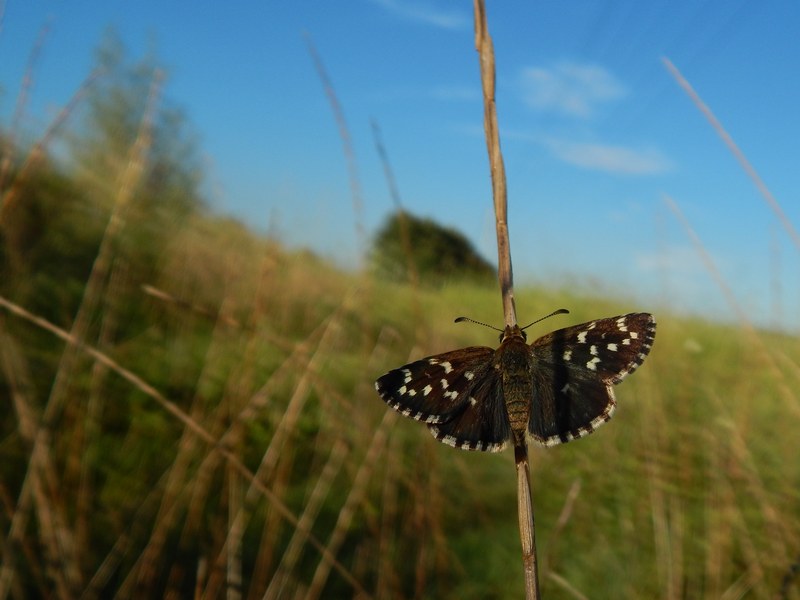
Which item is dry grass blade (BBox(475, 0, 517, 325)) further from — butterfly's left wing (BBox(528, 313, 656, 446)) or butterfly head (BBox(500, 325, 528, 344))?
butterfly's left wing (BBox(528, 313, 656, 446))

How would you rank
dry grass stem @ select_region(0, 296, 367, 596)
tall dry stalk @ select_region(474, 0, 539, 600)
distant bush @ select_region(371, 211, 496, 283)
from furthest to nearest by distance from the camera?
distant bush @ select_region(371, 211, 496, 283) → dry grass stem @ select_region(0, 296, 367, 596) → tall dry stalk @ select_region(474, 0, 539, 600)

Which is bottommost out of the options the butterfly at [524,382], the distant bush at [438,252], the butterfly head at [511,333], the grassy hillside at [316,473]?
the grassy hillside at [316,473]

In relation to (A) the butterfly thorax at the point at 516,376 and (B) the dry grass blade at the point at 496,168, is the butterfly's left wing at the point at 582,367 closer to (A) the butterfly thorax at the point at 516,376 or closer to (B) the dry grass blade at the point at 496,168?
(A) the butterfly thorax at the point at 516,376

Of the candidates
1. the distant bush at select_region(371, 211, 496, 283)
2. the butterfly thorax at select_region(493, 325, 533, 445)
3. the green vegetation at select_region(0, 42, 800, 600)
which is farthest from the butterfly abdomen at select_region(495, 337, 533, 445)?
the distant bush at select_region(371, 211, 496, 283)

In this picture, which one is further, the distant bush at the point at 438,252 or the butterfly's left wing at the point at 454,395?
the distant bush at the point at 438,252

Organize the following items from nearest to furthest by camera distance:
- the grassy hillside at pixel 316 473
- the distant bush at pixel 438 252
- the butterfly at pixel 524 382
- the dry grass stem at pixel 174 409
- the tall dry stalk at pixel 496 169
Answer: the tall dry stalk at pixel 496 169 < the butterfly at pixel 524 382 < the dry grass stem at pixel 174 409 < the grassy hillside at pixel 316 473 < the distant bush at pixel 438 252

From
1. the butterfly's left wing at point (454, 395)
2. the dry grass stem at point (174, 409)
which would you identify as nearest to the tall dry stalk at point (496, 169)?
the butterfly's left wing at point (454, 395)
